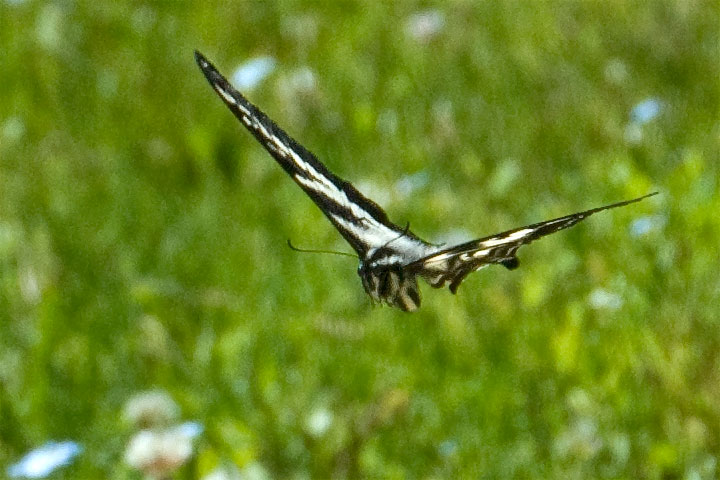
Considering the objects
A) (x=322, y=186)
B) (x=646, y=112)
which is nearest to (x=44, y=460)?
(x=322, y=186)

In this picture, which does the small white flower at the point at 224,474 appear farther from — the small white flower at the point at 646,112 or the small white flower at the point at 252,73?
the small white flower at the point at 252,73

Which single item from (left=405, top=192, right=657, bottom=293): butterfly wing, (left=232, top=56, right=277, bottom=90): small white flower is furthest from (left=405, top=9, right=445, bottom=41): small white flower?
(left=405, top=192, right=657, bottom=293): butterfly wing

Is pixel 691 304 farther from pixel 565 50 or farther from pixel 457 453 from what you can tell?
pixel 565 50

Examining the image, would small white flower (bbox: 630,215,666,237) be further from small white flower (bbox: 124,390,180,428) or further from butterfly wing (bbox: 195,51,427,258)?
small white flower (bbox: 124,390,180,428)

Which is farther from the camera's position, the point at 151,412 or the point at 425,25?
the point at 425,25

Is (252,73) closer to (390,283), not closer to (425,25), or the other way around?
(425,25)

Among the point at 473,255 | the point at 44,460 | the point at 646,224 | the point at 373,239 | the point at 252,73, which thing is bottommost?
the point at 473,255
